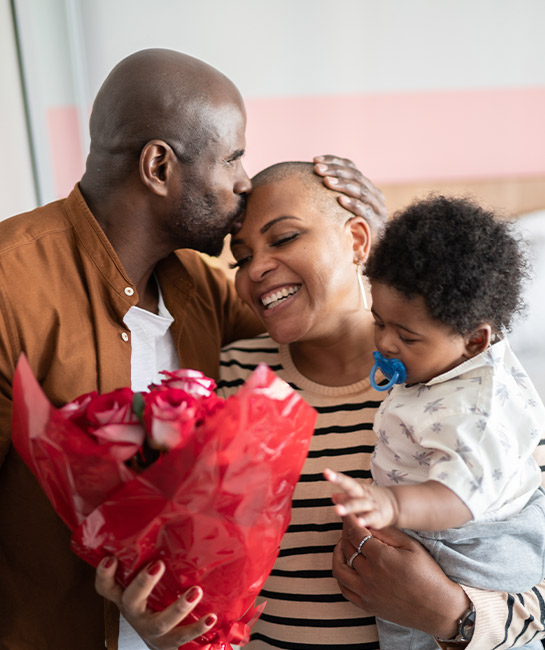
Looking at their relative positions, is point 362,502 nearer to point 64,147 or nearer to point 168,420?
point 168,420

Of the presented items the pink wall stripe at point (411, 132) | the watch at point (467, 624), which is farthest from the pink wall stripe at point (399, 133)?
the watch at point (467, 624)

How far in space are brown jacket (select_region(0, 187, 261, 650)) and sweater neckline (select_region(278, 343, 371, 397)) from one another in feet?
1.25

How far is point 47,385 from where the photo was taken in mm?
A: 1419

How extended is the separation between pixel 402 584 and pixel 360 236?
802 mm

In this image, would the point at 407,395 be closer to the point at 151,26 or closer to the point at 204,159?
the point at 204,159

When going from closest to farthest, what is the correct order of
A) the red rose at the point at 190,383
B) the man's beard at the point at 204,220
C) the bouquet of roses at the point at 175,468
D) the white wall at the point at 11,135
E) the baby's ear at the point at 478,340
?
the bouquet of roses at the point at 175,468 < the red rose at the point at 190,383 < the baby's ear at the point at 478,340 < the man's beard at the point at 204,220 < the white wall at the point at 11,135

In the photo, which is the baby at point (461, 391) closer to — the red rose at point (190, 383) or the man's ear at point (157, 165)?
the red rose at point (190, 383)

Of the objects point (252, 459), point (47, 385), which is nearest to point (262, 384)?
point (252, 459)

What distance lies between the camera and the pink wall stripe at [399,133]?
116 inches

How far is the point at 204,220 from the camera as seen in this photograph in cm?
154

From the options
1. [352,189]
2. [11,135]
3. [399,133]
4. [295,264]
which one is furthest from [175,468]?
[399,133]

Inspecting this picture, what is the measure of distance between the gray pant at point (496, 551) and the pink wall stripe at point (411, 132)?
2.02 meters

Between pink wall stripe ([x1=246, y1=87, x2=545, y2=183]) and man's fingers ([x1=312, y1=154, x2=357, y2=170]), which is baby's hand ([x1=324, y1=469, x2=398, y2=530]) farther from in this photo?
pink wall stripe ([x1=246, y1=87, x2=545, y2=183])

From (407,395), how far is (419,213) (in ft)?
1.12
